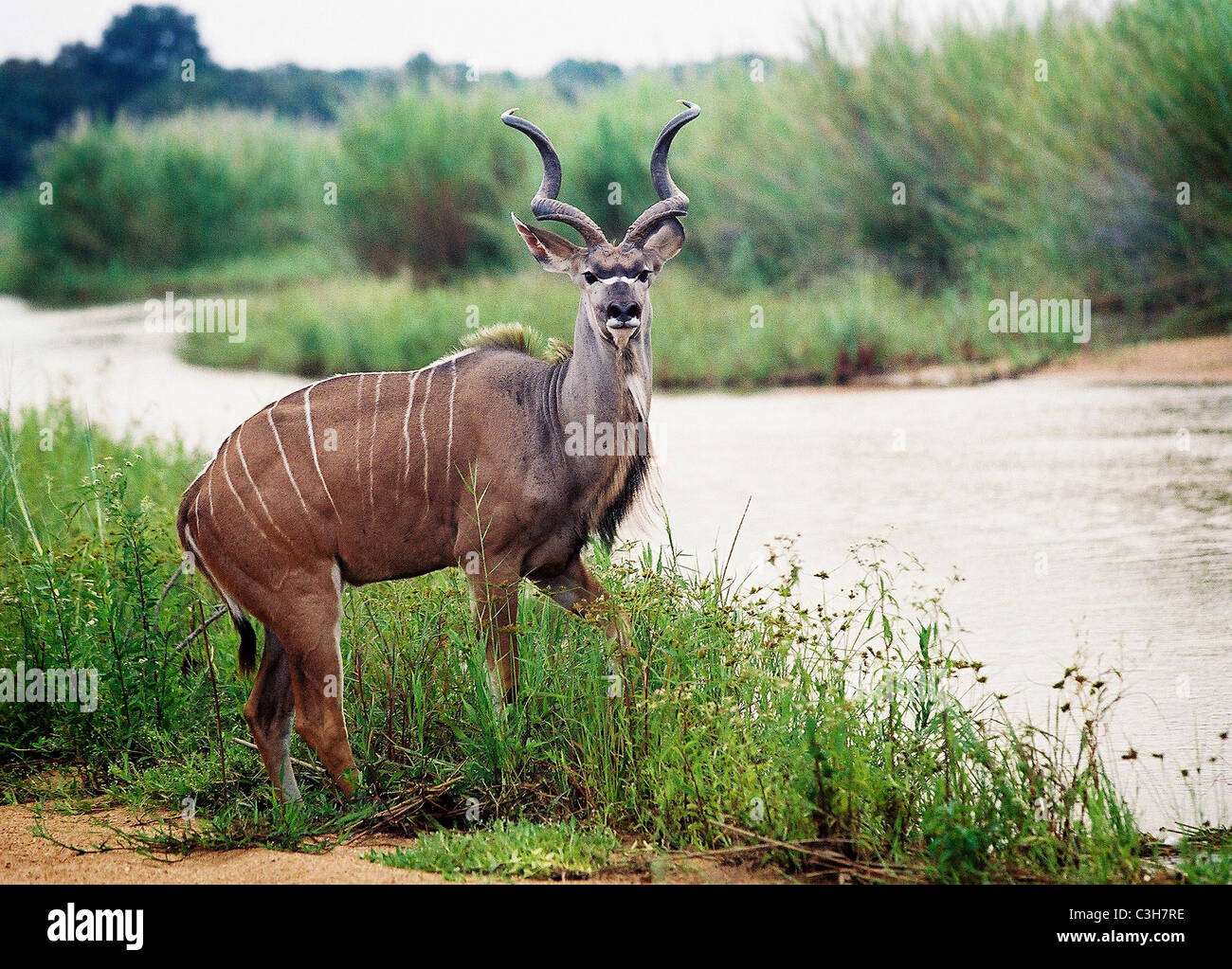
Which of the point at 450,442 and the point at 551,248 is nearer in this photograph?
the point at 450,442

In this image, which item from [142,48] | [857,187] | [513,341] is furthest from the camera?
[142,48]

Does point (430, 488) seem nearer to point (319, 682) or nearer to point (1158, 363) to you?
point (319, 682)

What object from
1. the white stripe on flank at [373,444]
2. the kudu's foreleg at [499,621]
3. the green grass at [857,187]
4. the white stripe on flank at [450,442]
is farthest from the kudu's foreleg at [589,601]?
the green grass at [857,187]

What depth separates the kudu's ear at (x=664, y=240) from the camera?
505cm

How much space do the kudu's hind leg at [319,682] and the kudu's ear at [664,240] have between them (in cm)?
161

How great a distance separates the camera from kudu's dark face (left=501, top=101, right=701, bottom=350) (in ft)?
15.8

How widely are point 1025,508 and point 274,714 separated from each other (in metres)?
4.88

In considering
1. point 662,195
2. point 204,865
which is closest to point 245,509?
point 204,865

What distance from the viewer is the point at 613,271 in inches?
192

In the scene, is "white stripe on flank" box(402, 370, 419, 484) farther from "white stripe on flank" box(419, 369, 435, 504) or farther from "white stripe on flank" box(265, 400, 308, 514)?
"white stripe on flank" box(265, 400, 308, 514)

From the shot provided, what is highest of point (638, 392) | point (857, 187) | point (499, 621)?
point (857, 187)

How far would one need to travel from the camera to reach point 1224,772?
491 centimetres

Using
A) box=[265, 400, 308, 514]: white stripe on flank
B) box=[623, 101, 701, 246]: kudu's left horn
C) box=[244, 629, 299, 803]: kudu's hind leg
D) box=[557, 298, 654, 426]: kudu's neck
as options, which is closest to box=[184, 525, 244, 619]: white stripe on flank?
box=[244, 629, 299, 803]: kudu's hind leg

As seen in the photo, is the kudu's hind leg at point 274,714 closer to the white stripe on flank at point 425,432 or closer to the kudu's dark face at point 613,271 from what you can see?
the white stripe on flank at point 425,432
